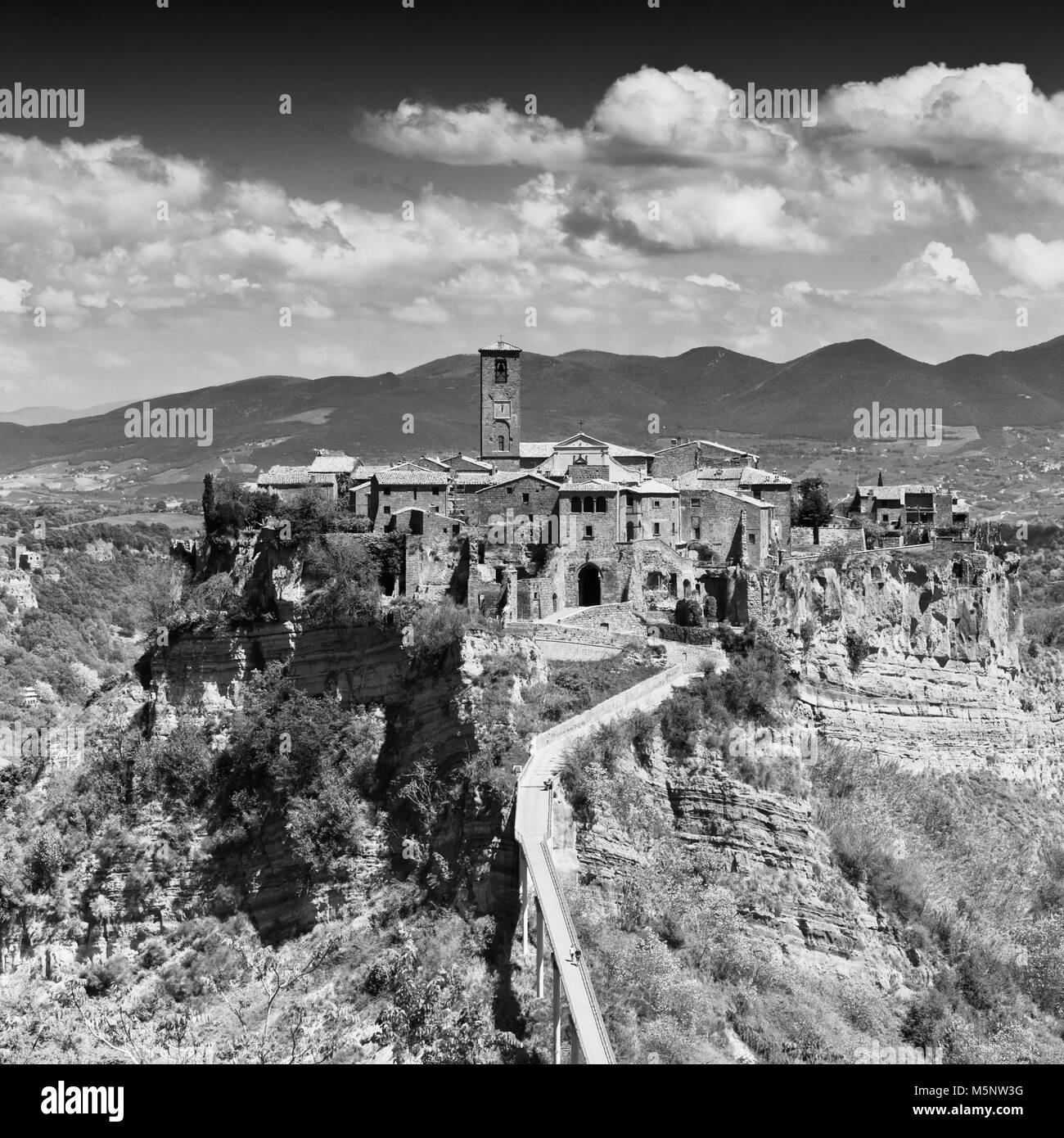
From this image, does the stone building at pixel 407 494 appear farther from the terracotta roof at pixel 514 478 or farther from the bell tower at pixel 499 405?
the bell tower at pixel 499 405

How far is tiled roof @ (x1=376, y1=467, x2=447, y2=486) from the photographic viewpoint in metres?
51.2

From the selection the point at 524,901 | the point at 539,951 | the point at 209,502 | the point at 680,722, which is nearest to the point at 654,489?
the point at 680,722

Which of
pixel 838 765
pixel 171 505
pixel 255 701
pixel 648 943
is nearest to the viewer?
pixel 648 943

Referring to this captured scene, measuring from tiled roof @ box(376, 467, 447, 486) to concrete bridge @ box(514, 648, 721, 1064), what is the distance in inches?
498

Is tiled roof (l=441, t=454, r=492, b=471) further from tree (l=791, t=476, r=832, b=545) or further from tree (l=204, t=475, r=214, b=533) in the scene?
tree (l=791, t=476, r=832, b=545)

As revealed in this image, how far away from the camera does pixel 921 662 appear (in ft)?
167

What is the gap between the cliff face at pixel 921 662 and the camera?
47.8m

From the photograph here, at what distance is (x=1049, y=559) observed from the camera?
4358 inches

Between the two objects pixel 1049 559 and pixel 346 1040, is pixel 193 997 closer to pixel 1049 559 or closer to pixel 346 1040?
pixel 346 1040

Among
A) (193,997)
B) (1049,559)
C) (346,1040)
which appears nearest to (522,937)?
(346,1040)

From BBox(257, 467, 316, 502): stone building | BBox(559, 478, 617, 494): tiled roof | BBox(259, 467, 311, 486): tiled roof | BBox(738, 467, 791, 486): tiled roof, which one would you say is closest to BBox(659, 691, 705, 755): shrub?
BBox(559, 478, 617, 494): tiled roof

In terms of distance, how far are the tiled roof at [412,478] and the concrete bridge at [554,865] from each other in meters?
12.6

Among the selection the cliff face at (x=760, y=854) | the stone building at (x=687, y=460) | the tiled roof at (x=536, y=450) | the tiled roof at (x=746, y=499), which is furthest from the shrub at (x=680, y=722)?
the tiled roof at (x=536, y=450)

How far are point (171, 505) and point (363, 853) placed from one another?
131670 millimetres
